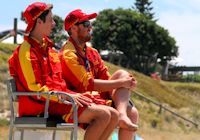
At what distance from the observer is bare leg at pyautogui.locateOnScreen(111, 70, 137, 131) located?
5.23m

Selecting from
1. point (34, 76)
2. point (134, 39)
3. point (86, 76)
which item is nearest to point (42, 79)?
point (34, 76)

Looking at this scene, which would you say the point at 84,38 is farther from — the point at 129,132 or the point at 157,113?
the point at 157,113

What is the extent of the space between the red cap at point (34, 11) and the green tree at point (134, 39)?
7261cm

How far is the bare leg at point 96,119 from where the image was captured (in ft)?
16.5

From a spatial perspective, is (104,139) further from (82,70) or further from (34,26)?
(34,26)

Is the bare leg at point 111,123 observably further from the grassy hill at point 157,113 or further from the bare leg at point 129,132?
the grassy hill at point 157,113

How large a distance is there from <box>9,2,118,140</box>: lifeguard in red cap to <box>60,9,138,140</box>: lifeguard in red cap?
203 mm

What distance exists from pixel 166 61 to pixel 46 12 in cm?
8138

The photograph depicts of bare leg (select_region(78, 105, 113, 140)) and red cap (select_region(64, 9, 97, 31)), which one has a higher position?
red cap (select_region(64, 9, 97, 31))

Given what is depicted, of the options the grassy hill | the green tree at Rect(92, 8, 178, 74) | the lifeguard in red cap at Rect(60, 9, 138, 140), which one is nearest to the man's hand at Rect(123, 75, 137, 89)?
the lifeguard in red cap at Rect(60, 9, 138, 140)

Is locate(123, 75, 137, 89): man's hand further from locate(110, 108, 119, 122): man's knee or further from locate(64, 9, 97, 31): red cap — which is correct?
locate(64, 9, 97, 31): red cap

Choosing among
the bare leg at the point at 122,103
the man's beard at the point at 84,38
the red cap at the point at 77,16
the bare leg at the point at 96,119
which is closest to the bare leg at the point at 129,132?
the bare leg at the point at 122,103

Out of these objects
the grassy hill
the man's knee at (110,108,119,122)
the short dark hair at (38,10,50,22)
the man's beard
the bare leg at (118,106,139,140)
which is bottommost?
the grassy hill

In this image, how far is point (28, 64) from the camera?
197 inches
